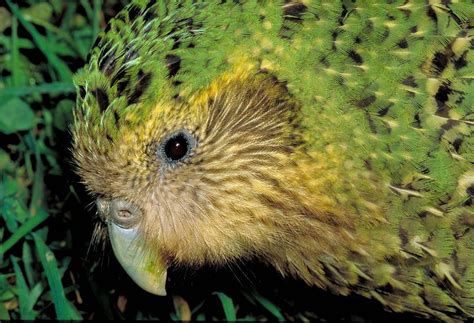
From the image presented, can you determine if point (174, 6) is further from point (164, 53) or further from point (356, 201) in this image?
point (356, 201)

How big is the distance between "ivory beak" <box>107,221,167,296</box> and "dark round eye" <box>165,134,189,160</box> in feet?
1.16

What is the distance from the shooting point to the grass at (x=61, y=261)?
393 cm

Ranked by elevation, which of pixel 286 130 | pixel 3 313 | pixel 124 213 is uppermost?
pixel 286 130

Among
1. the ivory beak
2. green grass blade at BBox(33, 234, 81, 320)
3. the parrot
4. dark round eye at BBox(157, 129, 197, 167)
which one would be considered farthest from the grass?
dark round eye at BBox(157, 129, 197, 167)

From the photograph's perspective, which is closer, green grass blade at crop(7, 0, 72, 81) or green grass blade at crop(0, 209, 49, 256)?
green grass blade at crop(0, 209, 49, 256)

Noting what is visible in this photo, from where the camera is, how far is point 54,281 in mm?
3736

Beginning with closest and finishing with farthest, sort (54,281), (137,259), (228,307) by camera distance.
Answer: (137,259) → (54,281) → (228,307)

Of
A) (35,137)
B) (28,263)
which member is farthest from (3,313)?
(35,137)

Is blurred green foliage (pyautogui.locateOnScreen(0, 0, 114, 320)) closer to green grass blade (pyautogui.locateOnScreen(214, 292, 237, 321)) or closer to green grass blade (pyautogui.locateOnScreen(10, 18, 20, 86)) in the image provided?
green grass blade (pyautogui.locateOnScreen(10, 18, 20, 86))

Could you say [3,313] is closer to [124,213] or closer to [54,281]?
[54,281]

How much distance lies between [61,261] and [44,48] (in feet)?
3.44

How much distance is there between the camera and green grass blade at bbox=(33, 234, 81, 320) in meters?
3.69

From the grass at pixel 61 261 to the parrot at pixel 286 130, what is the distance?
0.58 metres

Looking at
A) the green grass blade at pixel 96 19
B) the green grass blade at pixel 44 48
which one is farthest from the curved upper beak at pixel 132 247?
the green grass blade at pixel 96 19
